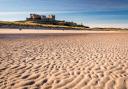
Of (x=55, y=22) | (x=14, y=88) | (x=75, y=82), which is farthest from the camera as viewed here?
(x=55, y=22)

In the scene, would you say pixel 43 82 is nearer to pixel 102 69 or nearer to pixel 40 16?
pixel 102 69

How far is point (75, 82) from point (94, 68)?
6.75 ft

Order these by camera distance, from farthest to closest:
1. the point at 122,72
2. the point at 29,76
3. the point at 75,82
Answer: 1. the point at 122,72
2. the point at 29,76
3. the point at 75,82

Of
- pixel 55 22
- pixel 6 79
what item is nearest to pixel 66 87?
pixel 6 79

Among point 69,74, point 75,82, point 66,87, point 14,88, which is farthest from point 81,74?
point 14,88

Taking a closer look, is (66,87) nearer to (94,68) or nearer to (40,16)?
(94,68)

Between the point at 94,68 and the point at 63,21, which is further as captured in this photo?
the point at 63,21

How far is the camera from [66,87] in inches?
221

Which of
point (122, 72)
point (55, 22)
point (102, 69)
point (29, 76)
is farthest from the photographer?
point (55, 22)

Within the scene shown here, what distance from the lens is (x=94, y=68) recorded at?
26.0 ft

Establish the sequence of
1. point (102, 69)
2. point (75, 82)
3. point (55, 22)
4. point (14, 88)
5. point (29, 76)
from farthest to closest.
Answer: point (55, 22), point (102, 69), point (29, 76), point (75, 82), point (14, 88)

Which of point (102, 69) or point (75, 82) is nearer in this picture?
point (75, 82)

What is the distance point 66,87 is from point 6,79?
198 cm

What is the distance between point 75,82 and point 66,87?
1.67ft
